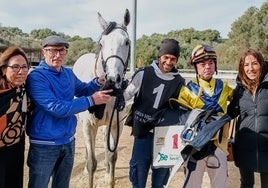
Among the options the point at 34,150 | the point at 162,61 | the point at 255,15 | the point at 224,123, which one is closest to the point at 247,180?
the point at 224,123

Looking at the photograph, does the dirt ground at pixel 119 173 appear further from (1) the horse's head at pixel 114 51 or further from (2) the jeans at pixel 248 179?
(1) the horse's head at pixel 114 51

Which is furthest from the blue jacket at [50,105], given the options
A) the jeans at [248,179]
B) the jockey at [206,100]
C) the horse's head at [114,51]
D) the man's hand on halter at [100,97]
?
the jeans at [248,179]

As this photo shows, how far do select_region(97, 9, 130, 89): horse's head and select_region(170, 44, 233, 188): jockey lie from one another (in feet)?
1.77

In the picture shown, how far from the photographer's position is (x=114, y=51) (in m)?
2.97

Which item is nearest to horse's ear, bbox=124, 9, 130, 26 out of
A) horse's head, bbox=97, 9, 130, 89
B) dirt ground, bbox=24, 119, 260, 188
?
horse's head, bbox=97, 9, 130, 89

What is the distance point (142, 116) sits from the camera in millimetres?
2887

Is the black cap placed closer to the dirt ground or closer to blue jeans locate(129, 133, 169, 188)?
blue jeans locate(129, 133, 169, 188)

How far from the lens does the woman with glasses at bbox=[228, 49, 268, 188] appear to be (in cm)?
271

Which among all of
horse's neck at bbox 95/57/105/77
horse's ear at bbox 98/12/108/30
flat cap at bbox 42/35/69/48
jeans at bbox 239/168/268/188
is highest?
horse's ear at bbox 98/12/108/30

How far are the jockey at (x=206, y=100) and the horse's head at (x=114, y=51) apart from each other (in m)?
0.54

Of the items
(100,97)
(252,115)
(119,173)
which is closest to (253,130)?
(252,115)

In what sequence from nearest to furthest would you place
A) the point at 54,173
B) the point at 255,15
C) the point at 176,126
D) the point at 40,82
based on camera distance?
the point at 40,82, the point at 54,173, the point at 176,126, the point at 255,15

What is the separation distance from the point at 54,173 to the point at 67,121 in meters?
0.50

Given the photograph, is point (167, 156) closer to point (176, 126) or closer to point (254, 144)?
point (176, 126)
